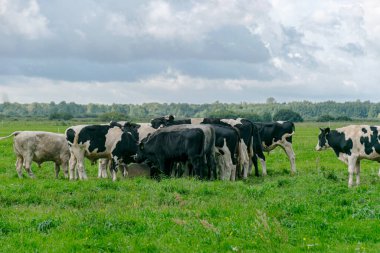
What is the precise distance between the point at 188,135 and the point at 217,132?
170 cm

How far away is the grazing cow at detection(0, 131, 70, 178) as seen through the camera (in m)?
21.3

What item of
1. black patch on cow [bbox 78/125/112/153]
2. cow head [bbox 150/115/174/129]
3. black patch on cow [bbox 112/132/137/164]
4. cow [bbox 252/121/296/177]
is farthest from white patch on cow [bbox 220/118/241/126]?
black patch on cow [bbox 78/125/112/153]

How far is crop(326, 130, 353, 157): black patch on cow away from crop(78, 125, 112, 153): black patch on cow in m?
8.85

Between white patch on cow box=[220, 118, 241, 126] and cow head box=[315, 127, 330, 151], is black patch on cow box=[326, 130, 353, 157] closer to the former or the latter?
cow head box=[315, 127, 330, 151]

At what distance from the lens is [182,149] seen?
20938mm

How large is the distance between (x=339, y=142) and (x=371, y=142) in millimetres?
1233

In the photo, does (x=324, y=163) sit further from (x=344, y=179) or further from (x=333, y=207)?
(x=333, y=207)

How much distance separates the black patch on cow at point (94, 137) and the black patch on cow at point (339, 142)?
29.1ft

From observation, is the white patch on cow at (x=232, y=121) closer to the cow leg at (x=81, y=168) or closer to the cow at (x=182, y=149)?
the cow at (x=182, y=149)

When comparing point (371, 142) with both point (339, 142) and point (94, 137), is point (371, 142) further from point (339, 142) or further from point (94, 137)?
point (94, 137)

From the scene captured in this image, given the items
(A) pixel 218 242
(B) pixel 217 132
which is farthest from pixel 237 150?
(A) pixel 218 242

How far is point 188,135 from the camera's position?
68.7 ft

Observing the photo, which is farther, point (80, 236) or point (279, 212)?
point (279, 212)

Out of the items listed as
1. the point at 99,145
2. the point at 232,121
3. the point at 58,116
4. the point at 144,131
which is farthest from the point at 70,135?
the point at 58,116
